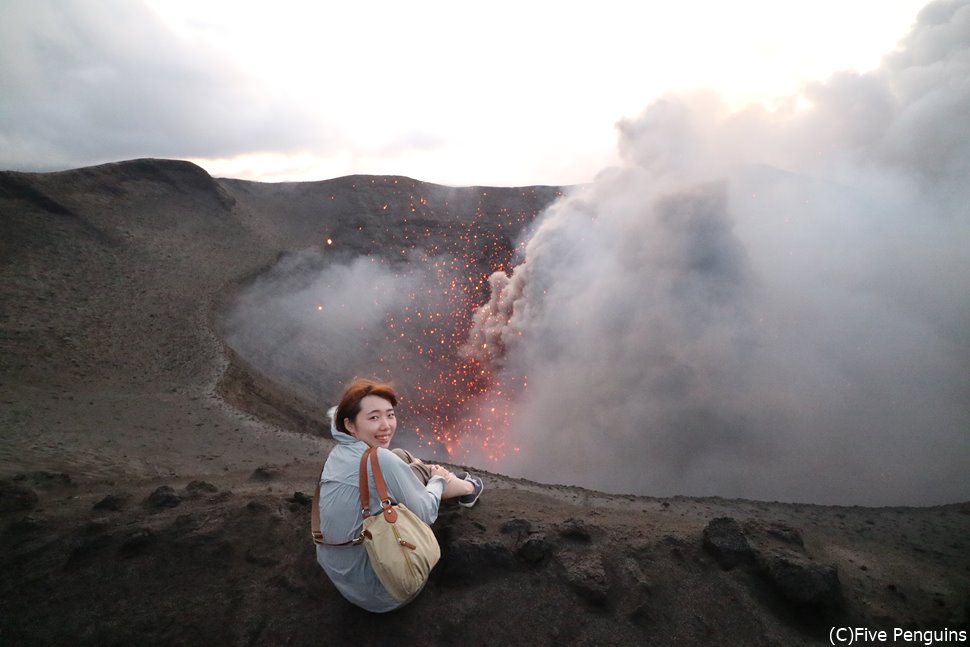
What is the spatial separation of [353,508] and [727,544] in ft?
10.2

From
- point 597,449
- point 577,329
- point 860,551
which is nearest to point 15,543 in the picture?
point 860,551

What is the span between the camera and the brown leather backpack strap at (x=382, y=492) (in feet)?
8.12

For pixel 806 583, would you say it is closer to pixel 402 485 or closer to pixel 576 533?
pixel 576 533

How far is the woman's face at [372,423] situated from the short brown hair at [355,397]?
3cm

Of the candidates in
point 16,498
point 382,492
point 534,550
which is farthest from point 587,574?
point 16,498

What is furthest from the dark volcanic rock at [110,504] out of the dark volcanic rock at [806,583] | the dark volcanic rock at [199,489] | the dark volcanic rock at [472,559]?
the dark volcanic rock at [806,583]

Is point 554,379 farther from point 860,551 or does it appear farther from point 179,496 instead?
point 179,496

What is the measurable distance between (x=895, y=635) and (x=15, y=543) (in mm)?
6698

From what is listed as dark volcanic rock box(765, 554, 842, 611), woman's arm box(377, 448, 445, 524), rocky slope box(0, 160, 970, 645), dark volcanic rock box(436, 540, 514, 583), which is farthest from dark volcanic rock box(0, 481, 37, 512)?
dark volcanic rock box(765, 554, 842, 611)

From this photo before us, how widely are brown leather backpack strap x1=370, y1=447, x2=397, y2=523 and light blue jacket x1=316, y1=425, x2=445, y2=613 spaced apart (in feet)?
0.09

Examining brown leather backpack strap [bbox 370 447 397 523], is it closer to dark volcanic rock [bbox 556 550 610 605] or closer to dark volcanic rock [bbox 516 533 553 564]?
dark volcanic rock [bbox 516 533 553 564]

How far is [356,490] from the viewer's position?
8.61ft

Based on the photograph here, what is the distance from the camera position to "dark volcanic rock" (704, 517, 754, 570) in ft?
12.6

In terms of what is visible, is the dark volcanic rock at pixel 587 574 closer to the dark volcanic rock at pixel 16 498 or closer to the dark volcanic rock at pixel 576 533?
the dark volcanic rock at pixel 576 533
